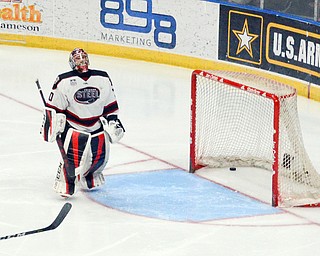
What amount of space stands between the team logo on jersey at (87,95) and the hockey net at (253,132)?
1106 mm

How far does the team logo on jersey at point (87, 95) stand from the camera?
23.6ft

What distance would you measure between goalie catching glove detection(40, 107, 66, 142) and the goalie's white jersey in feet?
0.12

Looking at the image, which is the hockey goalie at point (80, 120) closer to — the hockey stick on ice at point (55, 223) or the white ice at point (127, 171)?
the white ice at point (127, 171)

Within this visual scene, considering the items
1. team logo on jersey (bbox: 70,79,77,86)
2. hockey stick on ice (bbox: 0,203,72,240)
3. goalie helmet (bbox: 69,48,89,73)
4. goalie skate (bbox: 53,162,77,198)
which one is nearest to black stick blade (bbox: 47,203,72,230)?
hockey stick on ice (bbox: 0,203,72,240)

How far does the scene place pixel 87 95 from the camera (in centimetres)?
722

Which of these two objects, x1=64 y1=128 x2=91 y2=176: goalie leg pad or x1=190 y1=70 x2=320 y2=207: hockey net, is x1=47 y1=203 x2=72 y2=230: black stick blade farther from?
x1=190 y1=70 x2=320 y2=207: hockey net

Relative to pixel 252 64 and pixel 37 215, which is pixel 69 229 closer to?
pixel 37 215

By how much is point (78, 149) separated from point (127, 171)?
978mm

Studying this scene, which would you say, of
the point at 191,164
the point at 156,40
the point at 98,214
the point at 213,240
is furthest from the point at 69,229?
the point at 156,40

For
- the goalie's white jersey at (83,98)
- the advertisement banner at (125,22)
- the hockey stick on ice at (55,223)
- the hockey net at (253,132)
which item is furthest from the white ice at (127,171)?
the goalie's white jersey at (83,98)

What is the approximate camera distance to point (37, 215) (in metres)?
7.07

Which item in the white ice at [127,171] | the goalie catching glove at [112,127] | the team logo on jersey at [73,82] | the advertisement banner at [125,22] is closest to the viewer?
the white ice at [127,171]

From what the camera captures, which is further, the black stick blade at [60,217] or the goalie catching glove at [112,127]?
the goalie catching glove at [112,127]

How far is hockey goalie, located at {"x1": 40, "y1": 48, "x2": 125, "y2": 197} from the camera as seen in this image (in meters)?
7.21
